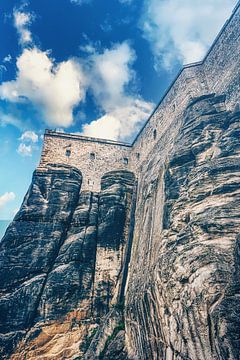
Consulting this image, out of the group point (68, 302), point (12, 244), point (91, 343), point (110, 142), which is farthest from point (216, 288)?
point (110, 142)

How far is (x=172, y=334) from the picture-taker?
22.5 ft

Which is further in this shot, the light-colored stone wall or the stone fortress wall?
the light-colored stone wall

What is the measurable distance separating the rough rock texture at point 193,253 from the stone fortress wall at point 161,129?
3.52 m

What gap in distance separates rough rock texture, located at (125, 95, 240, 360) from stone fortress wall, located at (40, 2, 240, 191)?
11.5 feet

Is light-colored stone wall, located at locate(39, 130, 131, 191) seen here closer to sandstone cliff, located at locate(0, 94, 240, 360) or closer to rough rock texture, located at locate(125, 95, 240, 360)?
sandstone cliff, located at locate(0, 94, 240, 360)

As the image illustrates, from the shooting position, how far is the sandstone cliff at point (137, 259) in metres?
6.41

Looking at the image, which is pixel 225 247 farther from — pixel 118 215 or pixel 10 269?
pixel 10 269

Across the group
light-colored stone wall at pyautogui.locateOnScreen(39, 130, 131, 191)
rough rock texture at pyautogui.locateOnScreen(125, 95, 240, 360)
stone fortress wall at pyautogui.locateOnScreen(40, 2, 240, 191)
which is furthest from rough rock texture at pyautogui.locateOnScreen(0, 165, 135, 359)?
stone fortress wall at pyautogui.locateOnScreen(40, 2, 240, 191)

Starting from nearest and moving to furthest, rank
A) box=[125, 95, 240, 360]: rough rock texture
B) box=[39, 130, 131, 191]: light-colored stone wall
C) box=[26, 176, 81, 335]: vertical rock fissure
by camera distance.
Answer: box=[125, 95, 240, 360]: rough rock texture → box=[26, 176, 81, 335]: vertical rock fissure → box=[39, 130, 131, 191]: light-colored stone wall

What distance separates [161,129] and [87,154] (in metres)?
7.42

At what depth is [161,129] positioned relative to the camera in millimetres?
18516

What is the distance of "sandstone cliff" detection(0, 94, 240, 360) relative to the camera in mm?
6414

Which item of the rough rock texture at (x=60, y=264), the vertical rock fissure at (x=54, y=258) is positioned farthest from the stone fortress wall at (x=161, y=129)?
the vertical rock fissure at (x=54, y=258)

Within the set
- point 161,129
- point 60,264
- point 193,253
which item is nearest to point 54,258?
point 60,264
